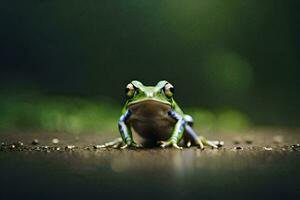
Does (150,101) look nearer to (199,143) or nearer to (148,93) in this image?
(148,93)

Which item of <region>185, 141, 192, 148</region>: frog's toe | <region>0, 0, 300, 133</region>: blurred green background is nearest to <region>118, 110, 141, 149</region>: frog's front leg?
<region>185, 141, 192, 148</region>: frog's toe

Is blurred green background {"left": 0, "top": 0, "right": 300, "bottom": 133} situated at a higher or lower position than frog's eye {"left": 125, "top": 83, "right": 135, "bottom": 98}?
higher

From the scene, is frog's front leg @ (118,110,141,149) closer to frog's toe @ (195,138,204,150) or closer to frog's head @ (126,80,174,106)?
frog's head @ (126,80,174,106)

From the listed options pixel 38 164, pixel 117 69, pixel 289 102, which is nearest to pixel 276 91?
pixel 289 102

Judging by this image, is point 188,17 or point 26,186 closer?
point 26,186

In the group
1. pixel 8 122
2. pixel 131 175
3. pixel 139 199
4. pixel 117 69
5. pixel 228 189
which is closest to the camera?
pixel 139 199

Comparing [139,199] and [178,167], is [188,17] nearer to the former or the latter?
[178,167]

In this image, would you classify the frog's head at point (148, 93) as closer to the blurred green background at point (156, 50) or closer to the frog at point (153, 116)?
the frog at point (153, 116)
